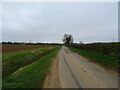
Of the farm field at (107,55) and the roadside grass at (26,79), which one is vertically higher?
the farm field at (107,55)

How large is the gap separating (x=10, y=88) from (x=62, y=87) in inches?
105

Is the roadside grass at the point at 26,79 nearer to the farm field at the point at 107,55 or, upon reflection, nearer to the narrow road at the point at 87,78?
the narrow road at the point at 87,78

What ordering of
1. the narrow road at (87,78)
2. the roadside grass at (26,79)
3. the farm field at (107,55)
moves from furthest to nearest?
the farm field at (107,55), the roadside grass at (26,79), the narrow road at (87,78)

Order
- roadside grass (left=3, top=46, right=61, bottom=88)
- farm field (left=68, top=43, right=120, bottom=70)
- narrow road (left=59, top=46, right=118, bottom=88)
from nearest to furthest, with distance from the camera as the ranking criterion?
narrow road (left=59, top=46, right=118, bottom=88) < roadside grass (left=3, top=46, right=61, bottom=88) < farm field (left=68, top=43, right=120, bottom=70)

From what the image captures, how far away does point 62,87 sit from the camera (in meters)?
6.80

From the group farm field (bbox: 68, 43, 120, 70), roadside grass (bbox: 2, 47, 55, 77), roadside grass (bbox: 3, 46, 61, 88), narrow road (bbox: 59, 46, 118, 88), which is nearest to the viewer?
narrow road (bbox: 59, 46, 118, 88)

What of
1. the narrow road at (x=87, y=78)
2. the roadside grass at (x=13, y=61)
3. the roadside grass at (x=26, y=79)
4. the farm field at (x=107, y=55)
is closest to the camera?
the narrow road at (x=87, y=78)

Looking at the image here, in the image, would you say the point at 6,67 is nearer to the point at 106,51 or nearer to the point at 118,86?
the point at 118,86

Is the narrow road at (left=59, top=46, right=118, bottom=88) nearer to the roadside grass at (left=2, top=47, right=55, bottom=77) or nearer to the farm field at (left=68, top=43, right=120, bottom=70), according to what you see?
the farm field at (left=68, top=43, right=120, bottom=70)

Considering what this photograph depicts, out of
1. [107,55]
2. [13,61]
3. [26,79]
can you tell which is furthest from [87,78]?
[107,55]

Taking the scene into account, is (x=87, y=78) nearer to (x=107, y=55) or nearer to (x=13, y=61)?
(x=13, y=61)

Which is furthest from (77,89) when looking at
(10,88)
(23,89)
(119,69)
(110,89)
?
(119,69)

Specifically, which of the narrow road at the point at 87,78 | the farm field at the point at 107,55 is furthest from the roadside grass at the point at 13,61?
the farm field at the point at 107,55

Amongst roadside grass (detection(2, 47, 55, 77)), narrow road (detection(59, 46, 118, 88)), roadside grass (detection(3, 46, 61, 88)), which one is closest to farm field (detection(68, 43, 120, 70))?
narrow road (detection(59, 46, 118, 88))
